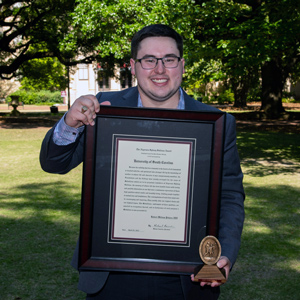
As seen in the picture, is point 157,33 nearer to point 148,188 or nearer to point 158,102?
point 158,102

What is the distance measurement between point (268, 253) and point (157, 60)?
4.44 m

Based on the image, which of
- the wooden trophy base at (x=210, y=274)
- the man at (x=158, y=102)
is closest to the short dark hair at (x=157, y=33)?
the man at (x=158, y=102)

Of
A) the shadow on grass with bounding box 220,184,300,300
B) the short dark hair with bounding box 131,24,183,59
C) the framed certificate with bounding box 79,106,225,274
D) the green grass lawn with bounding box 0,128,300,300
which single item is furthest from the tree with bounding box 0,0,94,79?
the framed certificate with bounding box 79,106,225,274

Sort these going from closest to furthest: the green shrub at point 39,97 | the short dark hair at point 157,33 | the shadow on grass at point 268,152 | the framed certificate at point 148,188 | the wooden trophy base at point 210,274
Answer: the wooden trophy base at point 210,274 < the framed certificate at point 148,188 < the short dark hair at point 157,33 < the shadow on grass at point 268,152 < the green shrub at point 39,97

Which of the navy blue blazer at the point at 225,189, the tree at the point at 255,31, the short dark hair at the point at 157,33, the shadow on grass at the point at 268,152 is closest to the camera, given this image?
the navy blue blazer at the point at 225,189

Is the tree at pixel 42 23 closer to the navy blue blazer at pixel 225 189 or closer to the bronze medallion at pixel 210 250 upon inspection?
the navy blue blazer at pixel 225 189

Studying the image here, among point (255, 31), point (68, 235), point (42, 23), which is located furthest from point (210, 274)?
point (42, 23)

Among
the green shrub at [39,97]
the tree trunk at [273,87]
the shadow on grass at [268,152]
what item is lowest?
the green shrub at [39,97]

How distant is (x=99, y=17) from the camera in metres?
21.9

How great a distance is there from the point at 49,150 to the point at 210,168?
75cm

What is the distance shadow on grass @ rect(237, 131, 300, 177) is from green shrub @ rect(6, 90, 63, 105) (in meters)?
46.5

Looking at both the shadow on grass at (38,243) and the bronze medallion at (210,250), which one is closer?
the bronze medallion at (210,250)

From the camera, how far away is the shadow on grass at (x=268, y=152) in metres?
12.6

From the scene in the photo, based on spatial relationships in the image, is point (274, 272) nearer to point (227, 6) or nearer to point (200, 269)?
point (200, 269)
